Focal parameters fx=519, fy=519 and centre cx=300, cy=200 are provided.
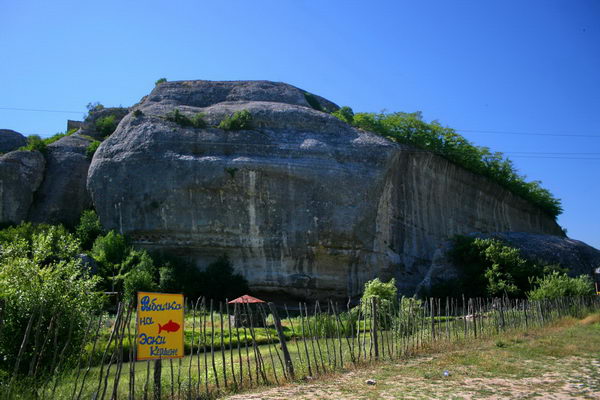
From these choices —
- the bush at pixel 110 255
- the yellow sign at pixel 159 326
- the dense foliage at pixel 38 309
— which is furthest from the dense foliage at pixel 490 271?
the dense foliage at pixel 38 309

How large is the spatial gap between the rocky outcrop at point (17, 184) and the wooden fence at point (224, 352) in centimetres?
1575

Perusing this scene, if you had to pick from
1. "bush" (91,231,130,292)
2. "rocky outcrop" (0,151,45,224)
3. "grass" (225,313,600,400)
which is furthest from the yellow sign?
"rocky outcrop" (0,151,45,224)

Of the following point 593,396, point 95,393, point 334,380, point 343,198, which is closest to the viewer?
point 95,393

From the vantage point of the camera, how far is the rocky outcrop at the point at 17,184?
30.8m

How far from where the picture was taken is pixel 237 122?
3016 centimetres

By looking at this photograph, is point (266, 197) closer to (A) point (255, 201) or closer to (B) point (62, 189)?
(A) point (255, 201)

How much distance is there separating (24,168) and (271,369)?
1074 inches

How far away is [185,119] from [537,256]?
21.2 metres

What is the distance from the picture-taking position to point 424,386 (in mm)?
8875

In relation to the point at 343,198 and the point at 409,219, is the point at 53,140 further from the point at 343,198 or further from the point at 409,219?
the point at 409,219

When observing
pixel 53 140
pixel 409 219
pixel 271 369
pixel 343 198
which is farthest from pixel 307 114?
pixel 271 369

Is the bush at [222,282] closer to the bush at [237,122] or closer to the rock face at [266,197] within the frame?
the rock face at [266,197]

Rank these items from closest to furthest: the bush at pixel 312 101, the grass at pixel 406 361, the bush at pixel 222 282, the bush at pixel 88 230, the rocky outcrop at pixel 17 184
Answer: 1. the grass at pixel 406 361
2. the bush at pixel 222 282
3. the bush at pixel 88 230
4. the rocky outcrop at pixel 17 184
5. the bush at pixel 312 101

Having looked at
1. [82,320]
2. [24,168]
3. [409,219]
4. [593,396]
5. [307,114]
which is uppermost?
[307,114]
